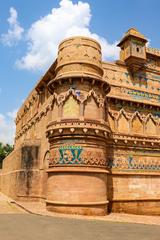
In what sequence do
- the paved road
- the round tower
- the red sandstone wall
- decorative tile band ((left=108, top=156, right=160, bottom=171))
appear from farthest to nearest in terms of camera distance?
decorative tile band ((left=108, top=156, right=160, bottom=171)) → the red sandstone wall → the round tower → the paved road

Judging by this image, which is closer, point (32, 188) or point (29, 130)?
point (32, 188)

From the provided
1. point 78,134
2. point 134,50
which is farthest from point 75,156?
point 134,50

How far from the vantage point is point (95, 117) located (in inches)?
542

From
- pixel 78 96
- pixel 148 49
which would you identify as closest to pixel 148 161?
pixel 78 96

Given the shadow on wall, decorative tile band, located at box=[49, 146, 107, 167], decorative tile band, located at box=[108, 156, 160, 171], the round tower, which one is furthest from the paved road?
the shadow on wall

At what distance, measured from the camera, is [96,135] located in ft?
43.7

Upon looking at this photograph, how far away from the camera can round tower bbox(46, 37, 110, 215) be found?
12.3 metres

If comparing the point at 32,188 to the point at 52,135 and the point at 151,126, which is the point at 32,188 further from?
the point at 151,126

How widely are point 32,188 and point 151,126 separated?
31.0 feet

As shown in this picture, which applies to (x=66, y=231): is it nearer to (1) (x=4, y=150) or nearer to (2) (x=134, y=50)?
(2) (x=134, y=50)

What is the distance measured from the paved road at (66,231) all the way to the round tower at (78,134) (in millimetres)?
2929

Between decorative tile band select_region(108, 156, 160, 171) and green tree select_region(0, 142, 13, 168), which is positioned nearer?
decorative tile band select_region(108, 156, 160, 171)

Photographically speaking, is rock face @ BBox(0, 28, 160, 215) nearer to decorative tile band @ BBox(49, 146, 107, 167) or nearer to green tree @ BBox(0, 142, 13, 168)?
decorative tile band @ BBox(49, 146, 107, 167)

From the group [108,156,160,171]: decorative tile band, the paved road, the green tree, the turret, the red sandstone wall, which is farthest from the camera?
the green tree
